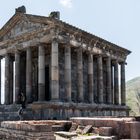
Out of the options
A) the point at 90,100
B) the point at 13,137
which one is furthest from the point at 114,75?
the point at 13,137

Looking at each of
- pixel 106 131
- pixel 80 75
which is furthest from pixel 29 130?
pixel 80 75

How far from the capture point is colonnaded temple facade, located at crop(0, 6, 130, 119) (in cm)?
2383

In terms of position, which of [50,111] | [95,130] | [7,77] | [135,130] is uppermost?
[7,77]

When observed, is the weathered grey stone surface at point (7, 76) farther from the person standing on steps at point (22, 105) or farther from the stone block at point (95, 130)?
the stone block at point (95, 130)

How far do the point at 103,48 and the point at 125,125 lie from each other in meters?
21.3

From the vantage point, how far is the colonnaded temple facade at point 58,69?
2383 centimetres

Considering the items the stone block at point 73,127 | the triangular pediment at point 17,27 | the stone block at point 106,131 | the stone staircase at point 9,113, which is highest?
the triangular pediment at point 17,27

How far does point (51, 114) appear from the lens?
2261 cm

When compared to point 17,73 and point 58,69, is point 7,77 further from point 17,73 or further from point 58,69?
point 58,69

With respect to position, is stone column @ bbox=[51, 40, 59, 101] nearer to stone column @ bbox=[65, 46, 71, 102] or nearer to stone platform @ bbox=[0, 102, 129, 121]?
stone platform @ bbox=[0, 102, 129, 121]

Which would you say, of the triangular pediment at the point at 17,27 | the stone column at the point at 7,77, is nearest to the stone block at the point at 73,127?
the triangular pediment at the point at 17,27

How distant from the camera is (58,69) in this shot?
25359 millimetres

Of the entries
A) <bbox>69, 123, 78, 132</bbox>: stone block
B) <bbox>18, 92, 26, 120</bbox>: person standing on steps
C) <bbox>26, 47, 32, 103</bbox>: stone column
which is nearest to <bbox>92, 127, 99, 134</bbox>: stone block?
<bbox>69, 123, 78, 132</bbox>: stone block

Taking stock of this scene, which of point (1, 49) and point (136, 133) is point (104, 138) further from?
point (1, 49)
